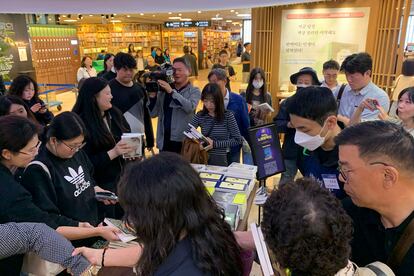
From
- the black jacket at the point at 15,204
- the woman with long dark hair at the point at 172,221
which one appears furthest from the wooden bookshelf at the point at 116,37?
the woman with long dark hair at the point at 172,221

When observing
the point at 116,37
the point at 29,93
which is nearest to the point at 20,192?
the point at 29,93

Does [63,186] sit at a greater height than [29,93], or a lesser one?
lesser

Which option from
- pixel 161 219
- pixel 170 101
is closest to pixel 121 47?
pixel 170 101

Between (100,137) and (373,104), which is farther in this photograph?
(373,104)

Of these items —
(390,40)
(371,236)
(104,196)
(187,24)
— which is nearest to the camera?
(371,236)

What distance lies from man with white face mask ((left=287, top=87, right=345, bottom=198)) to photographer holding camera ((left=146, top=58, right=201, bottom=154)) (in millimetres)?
1620

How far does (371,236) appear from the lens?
1.24 metres

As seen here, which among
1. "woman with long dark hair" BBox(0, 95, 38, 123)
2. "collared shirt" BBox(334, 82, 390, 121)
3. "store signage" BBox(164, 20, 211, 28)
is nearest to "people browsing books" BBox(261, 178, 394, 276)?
"collared shirt" BBox(334, 82, 390, 121)

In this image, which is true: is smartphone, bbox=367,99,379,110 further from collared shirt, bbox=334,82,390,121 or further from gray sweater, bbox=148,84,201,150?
gray sweater, bbox=148,84,201,150

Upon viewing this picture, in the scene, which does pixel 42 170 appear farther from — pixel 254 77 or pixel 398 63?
pixel 398 63

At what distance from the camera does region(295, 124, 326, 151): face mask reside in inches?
70.6

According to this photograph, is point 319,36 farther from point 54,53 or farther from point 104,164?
point 54,53

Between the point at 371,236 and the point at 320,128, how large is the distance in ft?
2.32

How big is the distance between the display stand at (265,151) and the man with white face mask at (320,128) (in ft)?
1.28
